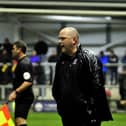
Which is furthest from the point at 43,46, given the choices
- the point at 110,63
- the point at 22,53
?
the point at 22,53

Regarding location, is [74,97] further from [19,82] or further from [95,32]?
[95,32]

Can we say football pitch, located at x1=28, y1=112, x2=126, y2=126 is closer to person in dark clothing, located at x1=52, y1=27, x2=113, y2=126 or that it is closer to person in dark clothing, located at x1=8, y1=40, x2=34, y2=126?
person in dark clothing, located at x1=8, y1=40, x2=34, y2=126

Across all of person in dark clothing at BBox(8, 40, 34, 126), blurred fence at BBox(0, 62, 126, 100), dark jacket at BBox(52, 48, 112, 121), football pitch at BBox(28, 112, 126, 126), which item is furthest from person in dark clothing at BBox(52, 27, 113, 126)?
blurred fence at BBox(0, 62, 126, 100)

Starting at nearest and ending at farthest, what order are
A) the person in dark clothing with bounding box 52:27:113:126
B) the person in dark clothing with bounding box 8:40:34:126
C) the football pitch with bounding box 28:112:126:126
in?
the person in dark clothing with bounding box 52:27:113:126 < the person in dark clothing with bounding box 8:40:34:126 < the football pitch with bounding box 28:112:126:126

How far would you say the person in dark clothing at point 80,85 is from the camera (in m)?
6.73

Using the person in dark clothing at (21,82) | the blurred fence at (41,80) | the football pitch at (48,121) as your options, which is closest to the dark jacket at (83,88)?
the person in dark clothing at (21,82)

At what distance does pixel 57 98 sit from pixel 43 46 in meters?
18.2

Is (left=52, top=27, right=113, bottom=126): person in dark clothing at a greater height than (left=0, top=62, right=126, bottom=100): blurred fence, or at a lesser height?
greater

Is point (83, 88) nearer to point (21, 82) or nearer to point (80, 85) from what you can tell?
point (80, 85)

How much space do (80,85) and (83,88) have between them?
0.06 metres

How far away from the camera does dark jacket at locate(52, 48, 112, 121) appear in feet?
22.1

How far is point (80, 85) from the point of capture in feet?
22.2

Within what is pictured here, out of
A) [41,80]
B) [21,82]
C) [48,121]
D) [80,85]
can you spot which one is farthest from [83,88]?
[41,80]

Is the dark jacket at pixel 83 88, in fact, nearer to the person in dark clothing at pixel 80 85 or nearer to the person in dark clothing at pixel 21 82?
the person in dark clothing at pixel 80 85
